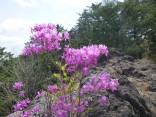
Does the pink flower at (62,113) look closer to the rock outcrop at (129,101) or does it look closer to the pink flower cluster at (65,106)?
the pink flower cluster at (65,106)

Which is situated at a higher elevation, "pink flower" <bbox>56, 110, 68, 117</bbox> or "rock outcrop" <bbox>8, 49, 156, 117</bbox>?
"pink flower" <bbox>56, 110, 68, 117</bbox>

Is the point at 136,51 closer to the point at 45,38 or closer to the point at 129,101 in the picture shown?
the point at 129,101

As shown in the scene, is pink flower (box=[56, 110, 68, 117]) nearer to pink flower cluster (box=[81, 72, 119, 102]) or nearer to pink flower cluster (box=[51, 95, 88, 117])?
pink flower cluster (box=[51, 95, 88, 117])

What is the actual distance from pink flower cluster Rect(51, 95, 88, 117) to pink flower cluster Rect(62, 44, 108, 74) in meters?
0.57

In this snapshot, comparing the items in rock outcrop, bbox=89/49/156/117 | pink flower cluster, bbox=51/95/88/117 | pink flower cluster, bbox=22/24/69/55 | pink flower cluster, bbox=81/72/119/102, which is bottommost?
rock outcrop, bbox=89/49/156/117

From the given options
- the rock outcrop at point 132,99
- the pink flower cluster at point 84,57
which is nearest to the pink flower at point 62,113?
the pink flower cluster at point 84,57

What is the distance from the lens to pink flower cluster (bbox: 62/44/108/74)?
4.54m

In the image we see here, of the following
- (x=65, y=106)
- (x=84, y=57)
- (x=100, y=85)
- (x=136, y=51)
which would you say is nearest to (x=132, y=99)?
(x=100, y=85)

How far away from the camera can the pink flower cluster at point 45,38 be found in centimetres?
489

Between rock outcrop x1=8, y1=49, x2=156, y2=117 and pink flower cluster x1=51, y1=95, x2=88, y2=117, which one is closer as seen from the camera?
pink flower cluster x1=51, y1=95, x2=88, y2=117

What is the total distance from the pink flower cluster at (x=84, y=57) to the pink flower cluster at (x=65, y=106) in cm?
57

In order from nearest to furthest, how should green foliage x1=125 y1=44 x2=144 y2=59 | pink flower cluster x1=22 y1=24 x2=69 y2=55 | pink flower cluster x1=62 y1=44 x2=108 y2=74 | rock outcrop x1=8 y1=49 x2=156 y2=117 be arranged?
pink flower cluster x1=62 y1=44 x2=108 y2=74 < pink flower cluster x1=22 y1=24 x2=69 y2=55 < rock outcrop x1=8 y1=49 x2=156 y2=117 < green foliage x1=125 y1=44 x2=144 y2=59

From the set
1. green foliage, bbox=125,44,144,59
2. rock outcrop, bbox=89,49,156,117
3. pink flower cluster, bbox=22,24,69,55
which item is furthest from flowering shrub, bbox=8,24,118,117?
green foliage, bbox=125,44,144,59

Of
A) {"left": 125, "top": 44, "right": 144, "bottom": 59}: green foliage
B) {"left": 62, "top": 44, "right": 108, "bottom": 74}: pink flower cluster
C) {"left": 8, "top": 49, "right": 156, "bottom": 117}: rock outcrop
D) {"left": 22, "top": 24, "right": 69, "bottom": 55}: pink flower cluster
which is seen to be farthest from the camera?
{"left": 125, "top": 44, "right": 144, "bottom": 59}: green foliage
